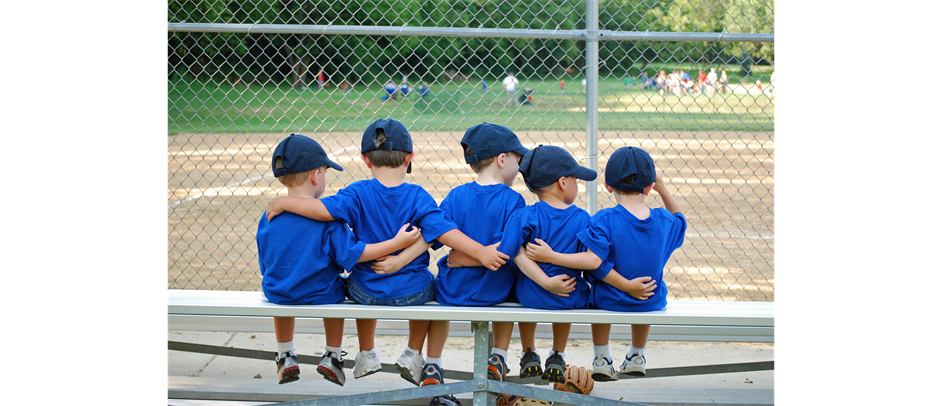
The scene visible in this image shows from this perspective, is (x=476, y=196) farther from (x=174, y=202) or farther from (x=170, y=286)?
(x=174, y=202)

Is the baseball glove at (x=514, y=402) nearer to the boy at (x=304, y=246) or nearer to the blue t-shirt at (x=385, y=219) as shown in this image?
the blue t-shirt at (x=385, y=219)

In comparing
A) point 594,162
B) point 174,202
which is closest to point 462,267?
point 594,162

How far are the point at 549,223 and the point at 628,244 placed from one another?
0.32 metres

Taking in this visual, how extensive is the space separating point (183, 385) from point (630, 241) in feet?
7.87

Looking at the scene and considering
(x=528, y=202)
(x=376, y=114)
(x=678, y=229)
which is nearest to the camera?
(x=678, y=229)

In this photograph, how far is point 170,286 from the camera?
546 centimetres

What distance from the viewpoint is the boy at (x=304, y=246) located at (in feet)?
8.66

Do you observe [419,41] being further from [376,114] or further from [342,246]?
[376,114]

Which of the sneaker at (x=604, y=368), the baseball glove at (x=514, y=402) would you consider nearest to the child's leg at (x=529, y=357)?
the baseball glove at (x=514, y=402)

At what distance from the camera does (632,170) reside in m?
2.61

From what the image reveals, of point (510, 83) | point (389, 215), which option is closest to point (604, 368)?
point (389, 215)

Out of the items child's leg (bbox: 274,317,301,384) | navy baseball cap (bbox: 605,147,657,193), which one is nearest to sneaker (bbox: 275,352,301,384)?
child's leg (bbox: 274,317,301,384)

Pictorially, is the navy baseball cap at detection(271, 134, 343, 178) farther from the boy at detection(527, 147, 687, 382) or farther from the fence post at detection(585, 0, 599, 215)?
the fence post at detection(585, 0, 599, 215)

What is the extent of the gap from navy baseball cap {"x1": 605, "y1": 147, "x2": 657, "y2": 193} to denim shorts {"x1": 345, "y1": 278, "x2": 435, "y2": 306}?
0.87 meters
